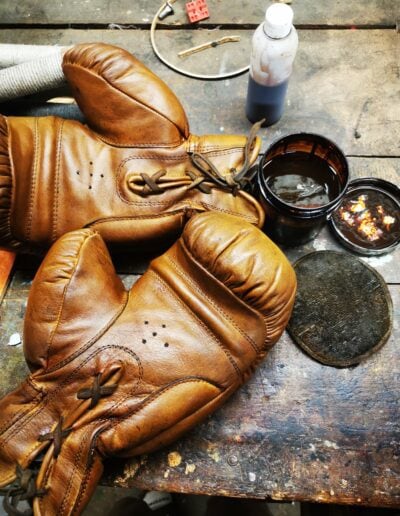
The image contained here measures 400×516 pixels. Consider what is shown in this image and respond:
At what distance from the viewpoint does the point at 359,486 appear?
0.92m

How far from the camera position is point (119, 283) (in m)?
0.93

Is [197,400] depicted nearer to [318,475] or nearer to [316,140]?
[318,475]

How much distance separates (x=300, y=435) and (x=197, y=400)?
0.26 meters

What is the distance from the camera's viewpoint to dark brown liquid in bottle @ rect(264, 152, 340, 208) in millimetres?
A: 1024

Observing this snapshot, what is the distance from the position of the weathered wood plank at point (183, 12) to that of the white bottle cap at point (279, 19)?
41 centimetres

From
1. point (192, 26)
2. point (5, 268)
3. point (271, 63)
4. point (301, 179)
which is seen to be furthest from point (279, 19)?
point (5, 268)

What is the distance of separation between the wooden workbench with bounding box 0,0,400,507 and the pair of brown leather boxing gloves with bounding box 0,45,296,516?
116 millimetres

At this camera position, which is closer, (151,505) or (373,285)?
(373,285)

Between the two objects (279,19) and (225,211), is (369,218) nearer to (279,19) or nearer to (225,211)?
(225,211)

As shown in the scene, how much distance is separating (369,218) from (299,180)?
20cm

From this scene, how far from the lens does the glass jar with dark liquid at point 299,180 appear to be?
0.96 metres

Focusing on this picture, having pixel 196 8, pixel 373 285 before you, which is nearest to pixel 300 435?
pixel 373 285

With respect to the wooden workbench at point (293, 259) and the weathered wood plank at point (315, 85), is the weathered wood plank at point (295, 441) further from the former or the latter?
the weathered wood plank at point (315, 85)

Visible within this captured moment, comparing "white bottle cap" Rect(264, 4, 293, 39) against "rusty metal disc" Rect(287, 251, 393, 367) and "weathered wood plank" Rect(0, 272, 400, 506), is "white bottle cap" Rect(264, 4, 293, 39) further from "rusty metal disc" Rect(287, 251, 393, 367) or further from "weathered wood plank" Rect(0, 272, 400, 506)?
"weathered wood plank" Rect(0, 272, 400, 506)
